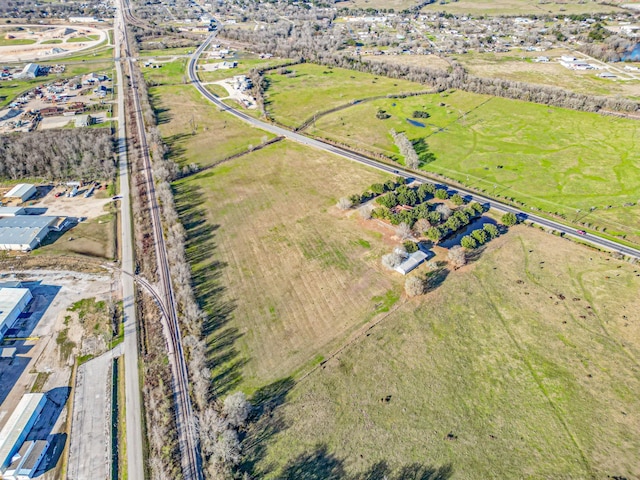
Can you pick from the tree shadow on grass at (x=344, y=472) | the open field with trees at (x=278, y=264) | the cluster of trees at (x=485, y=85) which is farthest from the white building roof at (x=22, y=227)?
the cluster of trees at (x=485, y=85)

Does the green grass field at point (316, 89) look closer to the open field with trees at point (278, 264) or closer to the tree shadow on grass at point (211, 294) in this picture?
the open field with trees at point (278, 264)

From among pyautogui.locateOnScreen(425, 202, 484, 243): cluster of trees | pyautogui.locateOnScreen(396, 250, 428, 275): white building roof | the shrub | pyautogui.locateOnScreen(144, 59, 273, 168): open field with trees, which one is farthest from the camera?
pyautogui.locateOnScreen(144, 59, 273, 168): open field with trees

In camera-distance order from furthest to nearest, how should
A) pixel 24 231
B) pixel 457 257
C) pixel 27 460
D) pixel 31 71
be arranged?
pixel 31 71 → pixel 24 231 → pixel 457 257 → pixel 27 460

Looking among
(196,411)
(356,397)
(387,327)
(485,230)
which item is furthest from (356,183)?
(196,411)

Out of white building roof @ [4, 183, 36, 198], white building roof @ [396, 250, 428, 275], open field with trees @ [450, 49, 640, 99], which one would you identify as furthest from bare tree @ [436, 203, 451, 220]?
open field with trees @ [450, 49, 640, 99]

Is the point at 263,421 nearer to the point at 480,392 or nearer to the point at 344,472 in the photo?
Result: the point at 344,472

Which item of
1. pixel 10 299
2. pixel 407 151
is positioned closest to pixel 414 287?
pixel 407 151

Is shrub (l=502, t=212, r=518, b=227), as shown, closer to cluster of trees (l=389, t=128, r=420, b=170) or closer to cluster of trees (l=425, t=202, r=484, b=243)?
cluster of trees (l=425, t=202, r=484, b=243)
